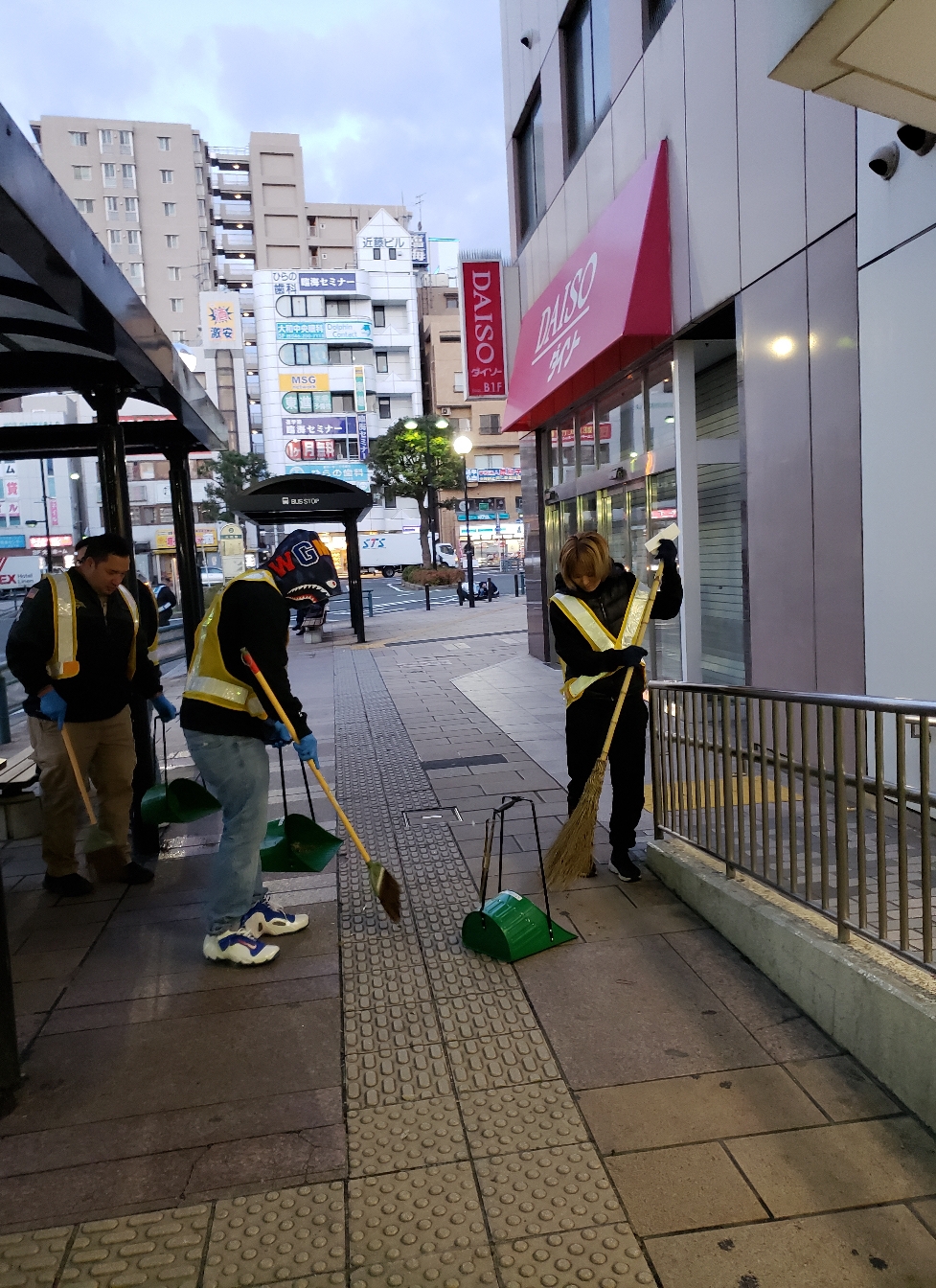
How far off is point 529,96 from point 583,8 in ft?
6.83

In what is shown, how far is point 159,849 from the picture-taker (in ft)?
17.7

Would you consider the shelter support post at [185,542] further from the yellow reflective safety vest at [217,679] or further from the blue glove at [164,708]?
the yellow reflective safety vest at [217,679]

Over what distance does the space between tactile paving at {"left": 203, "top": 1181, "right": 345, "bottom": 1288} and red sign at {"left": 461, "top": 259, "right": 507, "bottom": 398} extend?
1167 centimetres

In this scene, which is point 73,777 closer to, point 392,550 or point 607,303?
point 607,303

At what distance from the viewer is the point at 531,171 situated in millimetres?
12336

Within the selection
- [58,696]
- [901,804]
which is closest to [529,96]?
[58,696]

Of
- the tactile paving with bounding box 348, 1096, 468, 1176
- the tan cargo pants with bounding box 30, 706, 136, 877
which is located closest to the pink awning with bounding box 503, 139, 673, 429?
the tan cargo pants with bounding box 30, 706, 136, 877

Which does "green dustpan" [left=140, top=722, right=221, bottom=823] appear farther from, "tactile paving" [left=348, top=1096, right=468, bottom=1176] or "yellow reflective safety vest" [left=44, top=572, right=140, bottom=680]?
"tactile paving" [left=348, top=1096, right=468, bottom=1176]

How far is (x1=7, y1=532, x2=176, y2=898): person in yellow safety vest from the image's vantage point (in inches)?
172

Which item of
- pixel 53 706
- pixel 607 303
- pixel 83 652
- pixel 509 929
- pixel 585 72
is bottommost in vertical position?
pixel 509 929

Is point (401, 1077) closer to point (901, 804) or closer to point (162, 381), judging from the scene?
point (901, 804)

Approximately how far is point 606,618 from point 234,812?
196 cm

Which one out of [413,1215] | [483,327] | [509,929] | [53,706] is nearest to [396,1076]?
[413,1215]

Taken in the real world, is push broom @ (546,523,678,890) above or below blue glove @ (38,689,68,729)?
below
